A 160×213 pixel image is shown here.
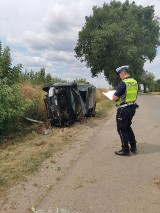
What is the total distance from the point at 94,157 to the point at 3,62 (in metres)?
6.86

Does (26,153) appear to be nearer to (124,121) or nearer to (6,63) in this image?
(124,121)

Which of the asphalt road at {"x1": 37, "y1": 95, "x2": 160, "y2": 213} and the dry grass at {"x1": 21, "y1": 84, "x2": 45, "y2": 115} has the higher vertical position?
the dry grass at {"x1": 21, "y1": 84, "x2": 45, "y2": 115}

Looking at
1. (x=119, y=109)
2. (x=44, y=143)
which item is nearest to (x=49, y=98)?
(x=44, y=143)

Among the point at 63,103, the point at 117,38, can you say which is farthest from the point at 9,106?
the point at 117,38

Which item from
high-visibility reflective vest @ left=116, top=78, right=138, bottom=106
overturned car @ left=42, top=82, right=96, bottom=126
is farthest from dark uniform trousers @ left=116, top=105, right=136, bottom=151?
overturned car @ left=42, top=82, right=96, bottom=126

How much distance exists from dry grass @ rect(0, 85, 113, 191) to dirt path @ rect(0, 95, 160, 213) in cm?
26

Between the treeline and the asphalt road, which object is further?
the treeline

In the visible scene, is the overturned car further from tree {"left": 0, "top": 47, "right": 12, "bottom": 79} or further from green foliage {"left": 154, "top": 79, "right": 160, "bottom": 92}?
green foliage {"left": 154, "top": 79, "right": 160, "bottom": 92}

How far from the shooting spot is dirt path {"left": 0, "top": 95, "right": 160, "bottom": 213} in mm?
5457

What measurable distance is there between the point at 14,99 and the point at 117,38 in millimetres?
40347

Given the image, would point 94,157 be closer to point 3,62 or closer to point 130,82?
point 130,82

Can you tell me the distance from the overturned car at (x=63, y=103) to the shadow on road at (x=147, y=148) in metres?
3.98

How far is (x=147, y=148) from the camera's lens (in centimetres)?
923

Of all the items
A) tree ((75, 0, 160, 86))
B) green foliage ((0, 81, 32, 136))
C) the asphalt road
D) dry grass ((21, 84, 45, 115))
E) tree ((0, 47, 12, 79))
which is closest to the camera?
the asphalt road
